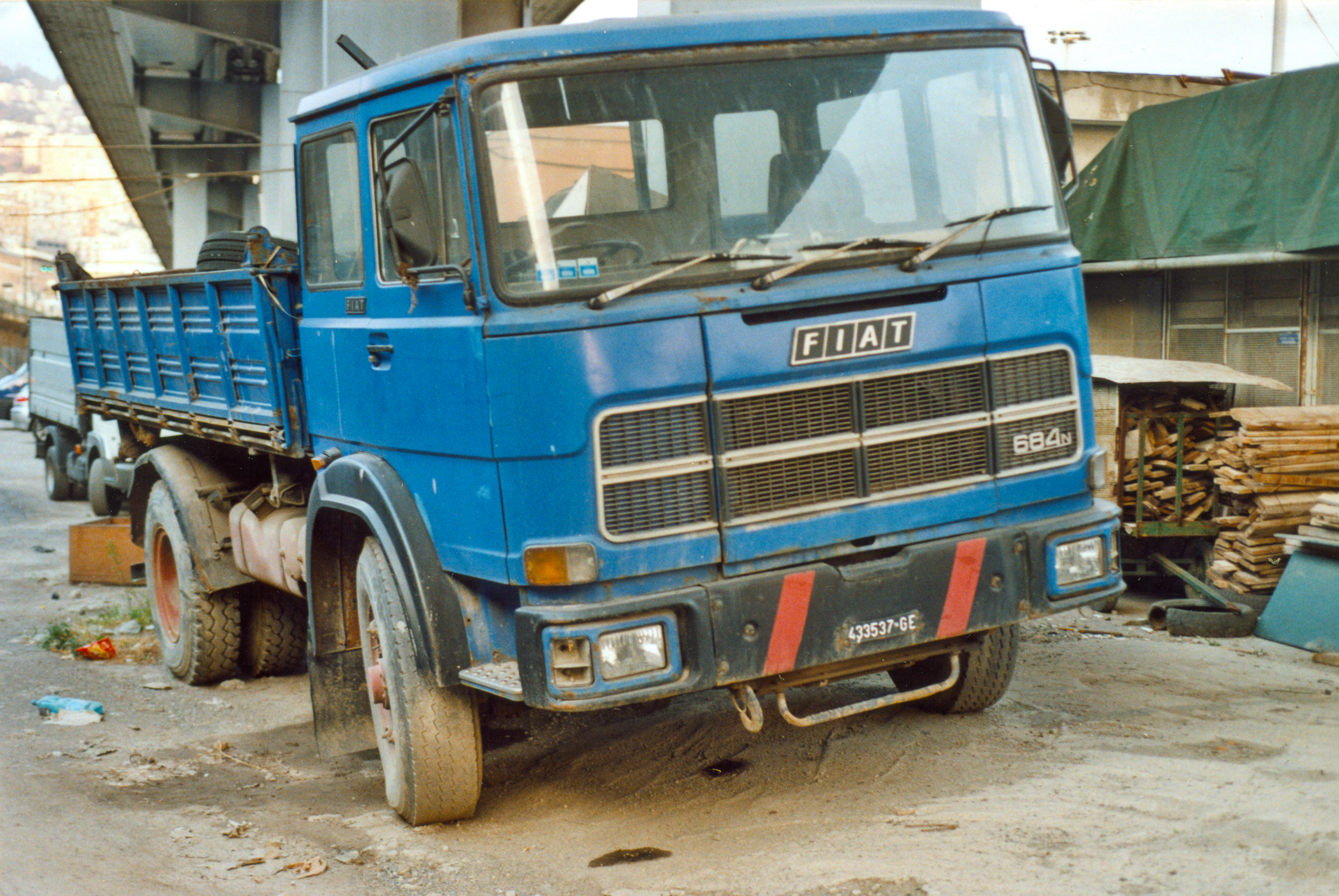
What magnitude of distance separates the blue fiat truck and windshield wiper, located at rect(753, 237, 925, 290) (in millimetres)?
16

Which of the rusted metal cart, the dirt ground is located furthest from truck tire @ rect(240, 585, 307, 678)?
the rusted metal cart

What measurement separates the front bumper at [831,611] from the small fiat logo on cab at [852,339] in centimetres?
68

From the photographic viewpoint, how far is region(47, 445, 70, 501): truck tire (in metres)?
16.9

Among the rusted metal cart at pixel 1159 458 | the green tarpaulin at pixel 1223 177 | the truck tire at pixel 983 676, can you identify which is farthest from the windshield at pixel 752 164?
the rusted metal cart at pixel 1159 458

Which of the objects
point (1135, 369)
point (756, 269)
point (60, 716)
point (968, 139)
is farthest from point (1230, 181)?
point (60, 716)

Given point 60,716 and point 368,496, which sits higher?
point 368,496

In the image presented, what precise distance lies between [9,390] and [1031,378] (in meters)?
29.7

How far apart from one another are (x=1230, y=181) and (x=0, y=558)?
37.4 ft

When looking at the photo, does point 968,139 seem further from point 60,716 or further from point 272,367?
point 60,716

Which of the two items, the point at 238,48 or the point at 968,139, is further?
the point at 238,48

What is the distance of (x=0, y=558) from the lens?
1226 cm

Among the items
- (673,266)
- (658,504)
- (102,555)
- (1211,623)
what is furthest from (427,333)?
(102,555)

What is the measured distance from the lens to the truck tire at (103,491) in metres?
14.2

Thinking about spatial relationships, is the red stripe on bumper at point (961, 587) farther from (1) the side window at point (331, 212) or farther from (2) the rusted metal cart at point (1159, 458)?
(2) the rusted metal cart at point (1159, 458)
